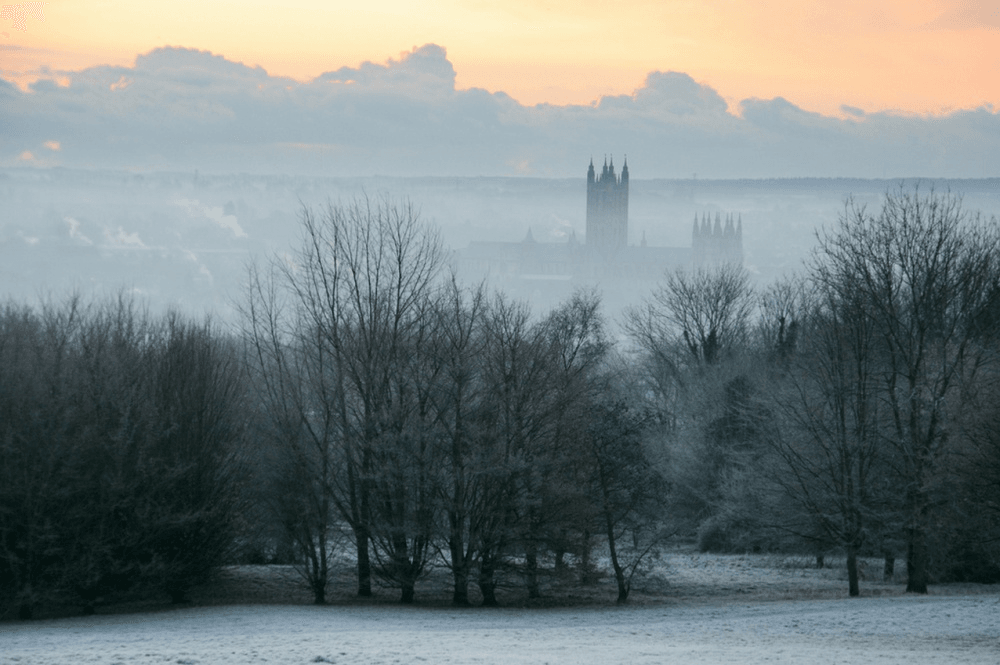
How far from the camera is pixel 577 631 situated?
2366cm

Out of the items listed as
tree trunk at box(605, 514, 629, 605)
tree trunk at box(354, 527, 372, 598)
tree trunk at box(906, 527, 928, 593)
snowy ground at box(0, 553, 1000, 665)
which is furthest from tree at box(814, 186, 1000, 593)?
tree trunk at box(354, 527, 372, 598)

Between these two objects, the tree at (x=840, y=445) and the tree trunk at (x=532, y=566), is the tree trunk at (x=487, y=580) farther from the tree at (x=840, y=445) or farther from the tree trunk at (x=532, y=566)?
the tree at (x=840, y=445)

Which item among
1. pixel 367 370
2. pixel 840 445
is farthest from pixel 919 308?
pixel 367 370

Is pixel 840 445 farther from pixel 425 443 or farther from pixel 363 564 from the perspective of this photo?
pixel 363 564

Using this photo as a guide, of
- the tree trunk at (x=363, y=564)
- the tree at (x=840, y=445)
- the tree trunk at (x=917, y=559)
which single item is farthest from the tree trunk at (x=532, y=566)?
the tree trunk at (x=917, y=559)

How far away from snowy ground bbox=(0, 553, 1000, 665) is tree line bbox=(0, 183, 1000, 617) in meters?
1.66

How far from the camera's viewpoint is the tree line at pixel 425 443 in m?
29.1

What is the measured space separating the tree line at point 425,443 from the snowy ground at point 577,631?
1.66m

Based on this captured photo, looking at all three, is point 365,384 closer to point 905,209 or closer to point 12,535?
point 12,535

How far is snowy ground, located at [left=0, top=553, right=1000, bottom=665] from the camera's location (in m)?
18.4

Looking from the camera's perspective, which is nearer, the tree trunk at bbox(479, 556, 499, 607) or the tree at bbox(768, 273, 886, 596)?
the tree at bbox(768, 273, 886, 596)

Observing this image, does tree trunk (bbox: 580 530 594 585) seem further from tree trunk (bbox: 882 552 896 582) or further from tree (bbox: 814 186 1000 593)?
tree trunk (bbox: 882 552 896 582)

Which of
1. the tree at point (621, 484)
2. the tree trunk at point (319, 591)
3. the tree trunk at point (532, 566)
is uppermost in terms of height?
the tree at point (621, 484)

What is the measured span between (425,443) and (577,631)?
332 inches
